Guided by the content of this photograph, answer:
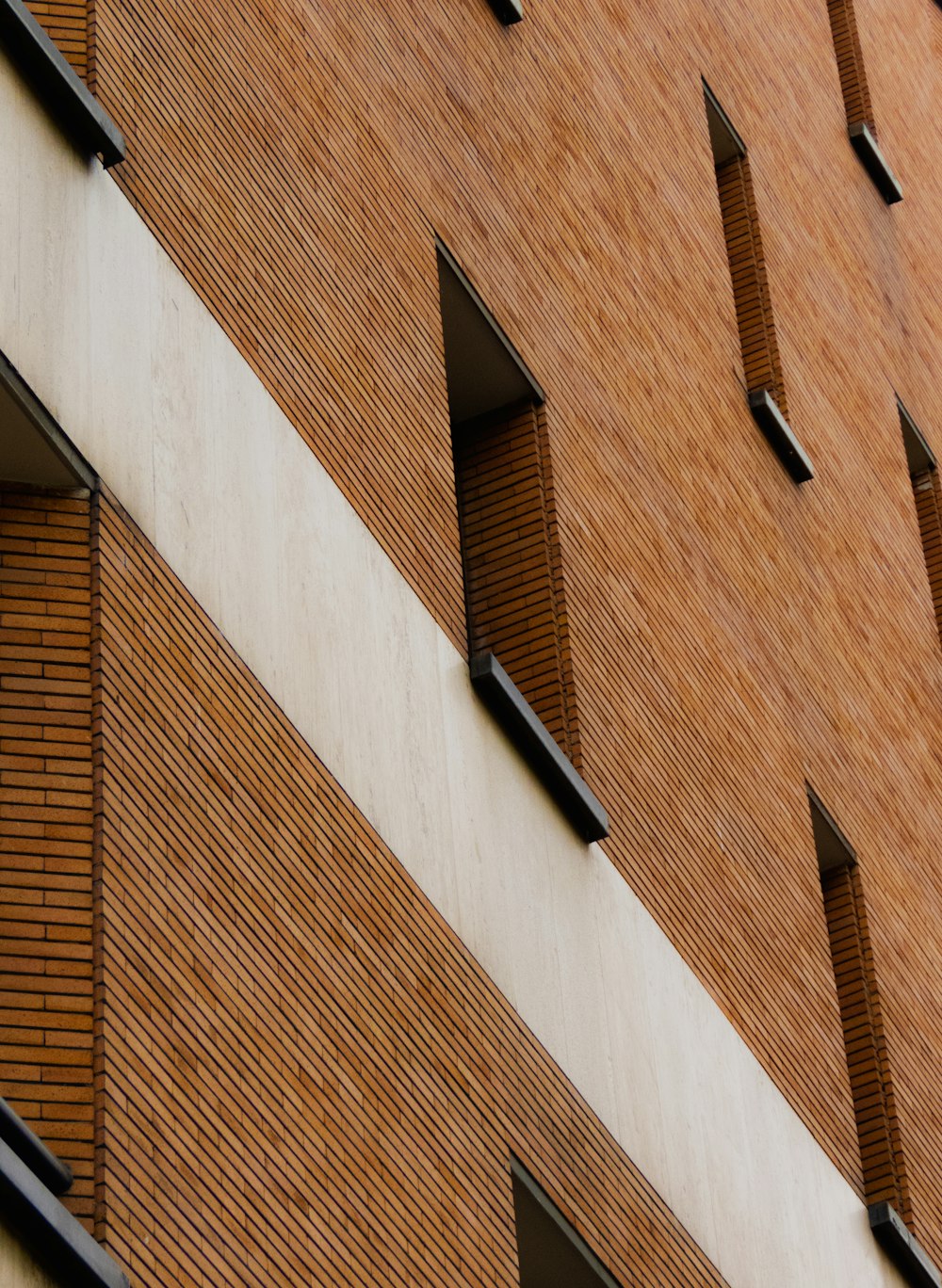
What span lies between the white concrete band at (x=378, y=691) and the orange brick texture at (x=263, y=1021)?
0.33m

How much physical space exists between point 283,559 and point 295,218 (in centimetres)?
203

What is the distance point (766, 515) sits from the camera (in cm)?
1816

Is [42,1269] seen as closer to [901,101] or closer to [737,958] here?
[737,958]

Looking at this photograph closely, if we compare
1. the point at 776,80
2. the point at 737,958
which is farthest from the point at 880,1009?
the point at 776,80

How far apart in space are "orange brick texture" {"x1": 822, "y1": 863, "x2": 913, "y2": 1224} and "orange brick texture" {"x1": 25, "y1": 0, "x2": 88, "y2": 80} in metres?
8.51

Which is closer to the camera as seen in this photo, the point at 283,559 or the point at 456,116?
the point at 283,559

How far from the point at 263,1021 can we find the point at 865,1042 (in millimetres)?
8077

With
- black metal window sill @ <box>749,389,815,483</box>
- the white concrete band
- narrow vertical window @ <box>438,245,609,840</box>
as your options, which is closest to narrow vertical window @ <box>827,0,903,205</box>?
black metal window sill @ <box>749,389,815,483</box>

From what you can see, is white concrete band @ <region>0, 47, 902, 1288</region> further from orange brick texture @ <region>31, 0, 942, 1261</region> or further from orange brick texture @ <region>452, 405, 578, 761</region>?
orange brick texture @ <region>452, 405, 578, 761</region>

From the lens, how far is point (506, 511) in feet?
48.4

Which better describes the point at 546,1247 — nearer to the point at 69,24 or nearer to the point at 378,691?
the point at 378,691

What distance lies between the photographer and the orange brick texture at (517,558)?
14180 millimetres

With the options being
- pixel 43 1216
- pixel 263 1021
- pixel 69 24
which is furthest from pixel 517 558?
pixel 43 1216

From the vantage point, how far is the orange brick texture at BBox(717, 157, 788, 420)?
19469 millimetres
